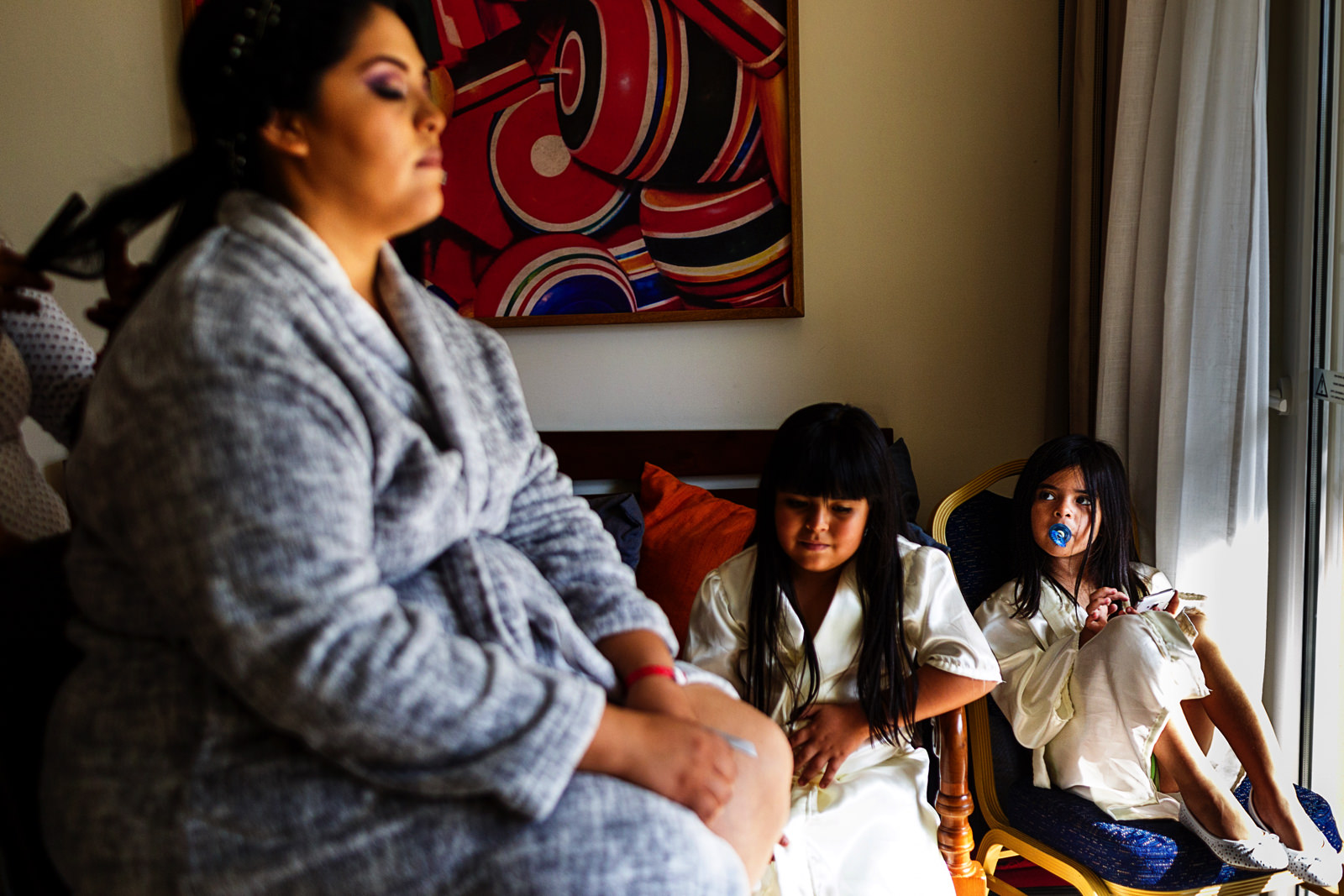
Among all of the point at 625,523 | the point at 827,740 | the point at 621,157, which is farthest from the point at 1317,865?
the point at 621,157

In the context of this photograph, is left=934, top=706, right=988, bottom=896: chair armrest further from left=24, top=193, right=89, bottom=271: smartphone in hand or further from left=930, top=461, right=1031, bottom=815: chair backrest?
left=24, top=193, right=89, bottom=271: smartphone in hand

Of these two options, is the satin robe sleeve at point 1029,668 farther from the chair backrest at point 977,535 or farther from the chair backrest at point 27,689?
the chair backrest at point 27,689

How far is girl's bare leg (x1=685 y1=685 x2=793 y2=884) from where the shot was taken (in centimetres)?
85

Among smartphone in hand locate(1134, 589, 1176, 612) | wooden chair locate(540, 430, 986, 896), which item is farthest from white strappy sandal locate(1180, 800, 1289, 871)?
wooden chair locate(540, 430, 986, 896)

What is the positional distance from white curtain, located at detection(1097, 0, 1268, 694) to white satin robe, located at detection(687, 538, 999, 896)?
24.6 inches

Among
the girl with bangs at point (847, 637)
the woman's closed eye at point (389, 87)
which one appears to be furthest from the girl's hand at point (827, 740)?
the woman's closed eye at point (389, 87)

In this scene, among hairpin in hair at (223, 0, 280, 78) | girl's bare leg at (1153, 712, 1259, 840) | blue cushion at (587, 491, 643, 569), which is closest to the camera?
hairpin in hair at (223, 0, 280, 78)

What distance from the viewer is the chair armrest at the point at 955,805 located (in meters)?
1.46

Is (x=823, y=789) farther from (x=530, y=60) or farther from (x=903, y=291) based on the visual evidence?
(x=530, y=60)

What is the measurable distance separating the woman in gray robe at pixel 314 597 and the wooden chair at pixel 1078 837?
3.15 feet

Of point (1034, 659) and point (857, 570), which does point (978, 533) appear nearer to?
point (1034, 659)

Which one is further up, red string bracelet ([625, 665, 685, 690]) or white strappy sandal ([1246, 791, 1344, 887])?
red string bracelet ([625, 665, 685, 690])

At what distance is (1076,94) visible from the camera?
2.26m

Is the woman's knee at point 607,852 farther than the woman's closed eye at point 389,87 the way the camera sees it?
No
